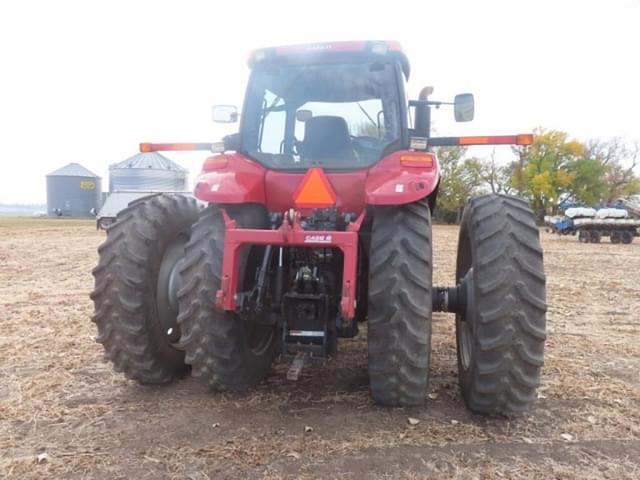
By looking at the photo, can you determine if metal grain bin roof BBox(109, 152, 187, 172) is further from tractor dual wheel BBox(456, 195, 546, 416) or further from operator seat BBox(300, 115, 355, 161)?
tractor dual wheel BBox(456, 195, 546, 416)

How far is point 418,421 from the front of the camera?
317 cm

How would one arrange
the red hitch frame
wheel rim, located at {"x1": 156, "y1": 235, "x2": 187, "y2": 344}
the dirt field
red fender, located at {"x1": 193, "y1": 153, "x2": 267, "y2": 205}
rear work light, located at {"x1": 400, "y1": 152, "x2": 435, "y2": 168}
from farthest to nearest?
wheel rim, located at {"x1": 156, "y1": 235, "x2": 187, "y2": 344}
red fender, located at {"x1": 193, "y1": 153, "x2": 267, "y2": 205}
rear work light, located at {"x1": 400, "y1": 152, "x2": 435, "y2": 168}
the red hitch frame
the dirt field

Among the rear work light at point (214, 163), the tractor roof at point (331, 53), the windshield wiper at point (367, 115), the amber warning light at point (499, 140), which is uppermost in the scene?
the tractor roof at point (331, 53)

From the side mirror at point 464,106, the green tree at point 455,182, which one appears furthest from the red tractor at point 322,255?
the green tree at point 455,182

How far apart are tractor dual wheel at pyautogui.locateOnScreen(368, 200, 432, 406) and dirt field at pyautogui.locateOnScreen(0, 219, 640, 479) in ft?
0.94

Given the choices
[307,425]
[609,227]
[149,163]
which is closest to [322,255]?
[307,425]

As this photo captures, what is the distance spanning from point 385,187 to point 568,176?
179ft

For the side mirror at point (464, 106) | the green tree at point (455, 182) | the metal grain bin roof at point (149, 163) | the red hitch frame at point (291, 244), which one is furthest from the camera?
the green tree at point (455, 182)

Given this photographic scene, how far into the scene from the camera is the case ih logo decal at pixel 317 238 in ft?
9.77

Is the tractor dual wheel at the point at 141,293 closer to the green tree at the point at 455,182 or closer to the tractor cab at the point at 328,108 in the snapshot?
the tractor cab at the point at 328,108

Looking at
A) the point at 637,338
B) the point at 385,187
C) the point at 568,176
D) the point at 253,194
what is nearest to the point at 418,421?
the point at 385,187

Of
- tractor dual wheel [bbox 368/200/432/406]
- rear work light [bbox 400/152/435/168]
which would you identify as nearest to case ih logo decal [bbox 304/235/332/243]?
tractor dual wheel [bbox 368/200/432/406]

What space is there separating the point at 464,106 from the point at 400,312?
6.47ft

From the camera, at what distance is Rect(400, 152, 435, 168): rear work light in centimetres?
322
